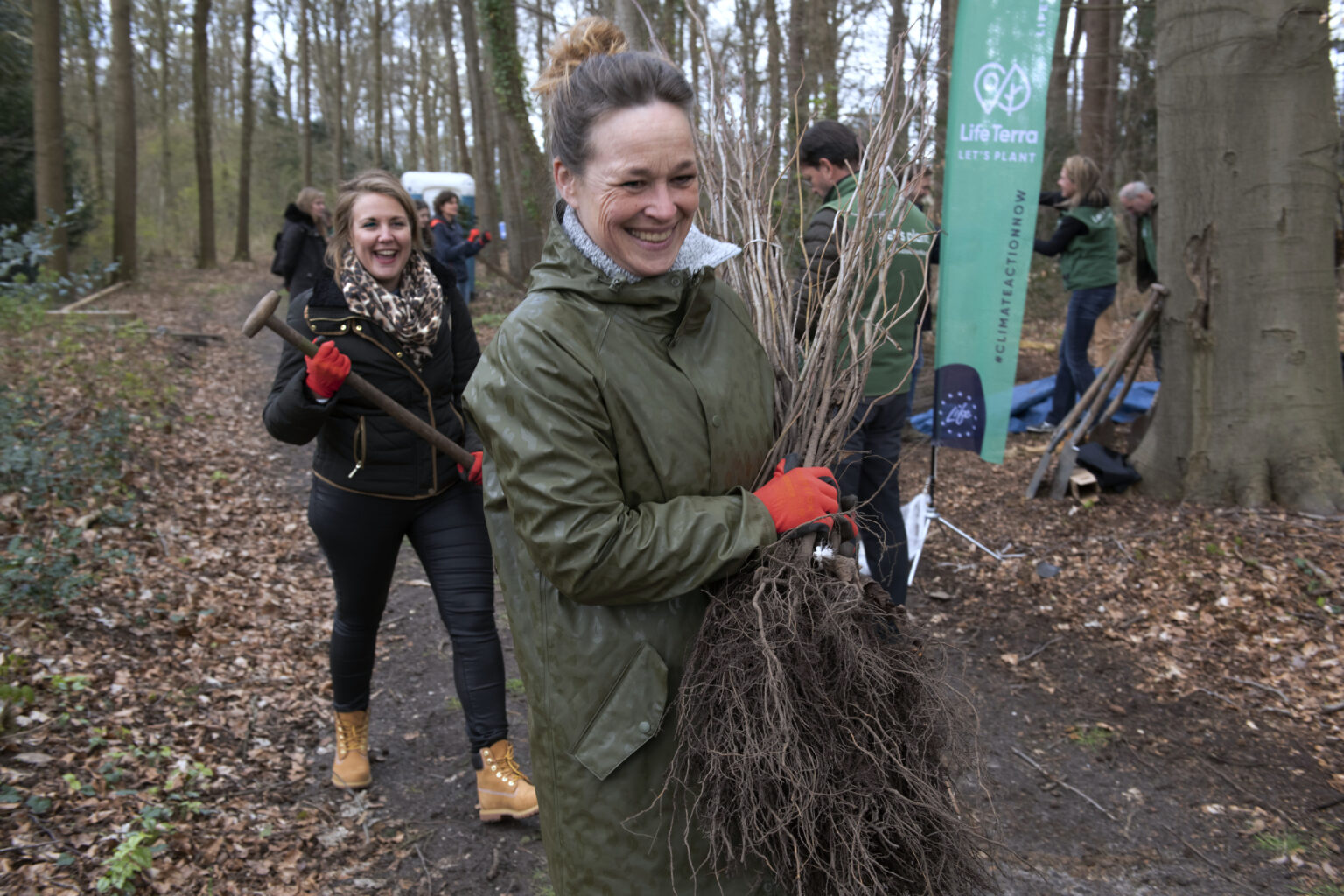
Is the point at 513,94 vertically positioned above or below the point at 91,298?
above

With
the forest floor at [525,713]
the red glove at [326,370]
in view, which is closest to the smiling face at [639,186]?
the forest floor at [525,713]

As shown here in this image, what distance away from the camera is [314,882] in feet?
9.71

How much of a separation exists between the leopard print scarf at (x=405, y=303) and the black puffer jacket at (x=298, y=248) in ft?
15.7

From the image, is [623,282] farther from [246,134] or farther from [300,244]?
[246,134]

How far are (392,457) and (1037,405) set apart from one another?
20.8 feet

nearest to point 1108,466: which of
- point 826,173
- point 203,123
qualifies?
point 826,173

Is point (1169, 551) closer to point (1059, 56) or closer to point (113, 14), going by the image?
point (1059, 56)

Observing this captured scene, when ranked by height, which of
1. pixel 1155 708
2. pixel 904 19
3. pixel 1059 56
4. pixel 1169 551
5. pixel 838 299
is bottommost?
pixel 1155 708

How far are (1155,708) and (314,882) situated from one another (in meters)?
3.24

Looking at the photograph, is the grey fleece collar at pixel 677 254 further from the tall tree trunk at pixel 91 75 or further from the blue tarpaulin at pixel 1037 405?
the tall tree trunk at pixel 91 75

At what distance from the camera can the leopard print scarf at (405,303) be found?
3059mm

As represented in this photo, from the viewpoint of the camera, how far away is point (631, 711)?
1575 millimetres

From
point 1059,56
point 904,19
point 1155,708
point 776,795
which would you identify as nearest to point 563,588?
point 776,795

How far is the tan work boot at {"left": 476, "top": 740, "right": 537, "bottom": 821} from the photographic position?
3201mm
